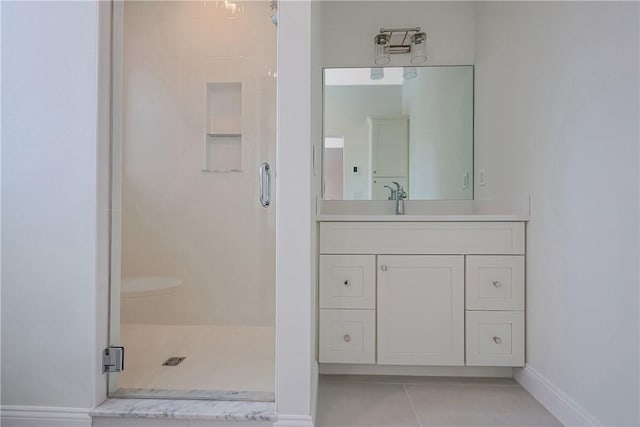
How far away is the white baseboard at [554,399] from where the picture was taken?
51.8 inches

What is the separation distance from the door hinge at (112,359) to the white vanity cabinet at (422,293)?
888mm

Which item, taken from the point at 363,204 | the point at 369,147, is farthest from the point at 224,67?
the point at 363,204

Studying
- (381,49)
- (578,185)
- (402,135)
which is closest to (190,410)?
(578,185)

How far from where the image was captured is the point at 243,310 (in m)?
2.41

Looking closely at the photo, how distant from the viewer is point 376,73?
236 centimetres

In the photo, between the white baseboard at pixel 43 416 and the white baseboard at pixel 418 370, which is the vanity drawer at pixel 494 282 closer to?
the white baseboard at pixel 418 370

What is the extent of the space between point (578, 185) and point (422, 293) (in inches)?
32.1

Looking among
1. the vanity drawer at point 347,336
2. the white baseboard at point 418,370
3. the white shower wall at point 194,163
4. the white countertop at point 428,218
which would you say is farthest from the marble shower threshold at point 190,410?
the white shower wall at point 194,163

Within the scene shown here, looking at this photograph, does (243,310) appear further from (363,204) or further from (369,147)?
(369,147)

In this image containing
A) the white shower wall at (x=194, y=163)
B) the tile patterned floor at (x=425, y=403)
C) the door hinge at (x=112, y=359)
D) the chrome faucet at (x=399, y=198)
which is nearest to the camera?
the door hinge at (x=112, y=359)

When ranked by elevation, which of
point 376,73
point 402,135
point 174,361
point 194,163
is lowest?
point 174,361

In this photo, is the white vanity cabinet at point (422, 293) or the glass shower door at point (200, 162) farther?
the glass shower door at point (200, 162)

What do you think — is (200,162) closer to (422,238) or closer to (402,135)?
(402,135)

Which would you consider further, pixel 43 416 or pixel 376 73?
pixel 376 73
